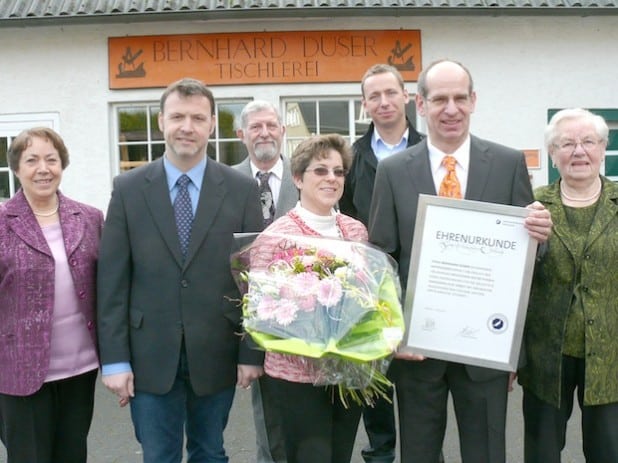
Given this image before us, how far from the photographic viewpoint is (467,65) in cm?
923

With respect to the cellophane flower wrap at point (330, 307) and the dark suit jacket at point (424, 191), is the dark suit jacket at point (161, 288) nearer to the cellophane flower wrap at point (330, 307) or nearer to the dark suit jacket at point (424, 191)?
the cellophane flower wrap at point (330, 307)

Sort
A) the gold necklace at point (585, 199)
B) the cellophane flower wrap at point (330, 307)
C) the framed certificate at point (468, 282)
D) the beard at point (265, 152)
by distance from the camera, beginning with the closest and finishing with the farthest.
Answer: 1. the cellophane flower wrap at point (330, 307)
2. the framed certificate at point (468, 282)
3. the gold necklace at point (585, 199)
4. the beard at point (265, 152)

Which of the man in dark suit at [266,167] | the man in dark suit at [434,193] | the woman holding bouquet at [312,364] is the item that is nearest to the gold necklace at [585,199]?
the man in dark suit at [434,193]

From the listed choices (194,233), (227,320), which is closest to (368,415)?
(227,320)

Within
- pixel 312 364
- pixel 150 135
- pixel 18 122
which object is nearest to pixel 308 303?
pixel 312 364

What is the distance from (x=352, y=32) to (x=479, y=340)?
6.89 m

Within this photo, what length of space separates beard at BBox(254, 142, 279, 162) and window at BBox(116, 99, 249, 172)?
202 inches

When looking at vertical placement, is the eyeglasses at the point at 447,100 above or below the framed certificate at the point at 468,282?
above

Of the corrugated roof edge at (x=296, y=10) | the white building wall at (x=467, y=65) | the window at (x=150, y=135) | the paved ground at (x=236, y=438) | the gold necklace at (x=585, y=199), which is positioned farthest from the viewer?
the window at (x=150, y=135)

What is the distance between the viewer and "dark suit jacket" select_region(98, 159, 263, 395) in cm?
306

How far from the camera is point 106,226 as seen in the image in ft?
10.2

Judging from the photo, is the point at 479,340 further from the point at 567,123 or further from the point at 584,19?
the point at 584,19

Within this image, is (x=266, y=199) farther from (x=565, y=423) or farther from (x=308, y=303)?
(x=565, y=423)

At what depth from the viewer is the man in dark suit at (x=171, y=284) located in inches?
121
